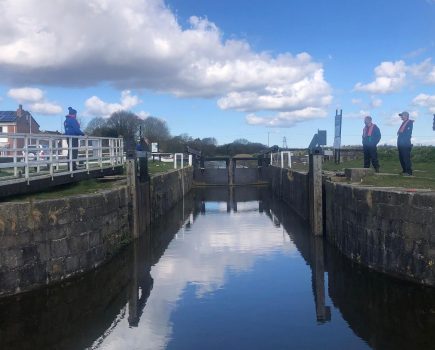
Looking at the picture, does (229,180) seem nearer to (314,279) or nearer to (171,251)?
(171,251)

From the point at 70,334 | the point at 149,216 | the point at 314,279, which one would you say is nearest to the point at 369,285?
the point at 314,279

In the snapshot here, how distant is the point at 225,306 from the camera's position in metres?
7.64

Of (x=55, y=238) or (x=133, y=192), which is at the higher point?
(x=133, y=192)

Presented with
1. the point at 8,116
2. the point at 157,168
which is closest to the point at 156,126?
the point at 8,116

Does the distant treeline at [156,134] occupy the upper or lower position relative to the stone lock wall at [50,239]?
upper

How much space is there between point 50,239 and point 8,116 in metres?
55.6

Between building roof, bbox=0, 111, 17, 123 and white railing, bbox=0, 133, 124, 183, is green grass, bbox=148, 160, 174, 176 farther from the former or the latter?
building roof, bbox=0, 111, 17, 123

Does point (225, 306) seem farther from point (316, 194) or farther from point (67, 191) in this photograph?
point (316, 194)

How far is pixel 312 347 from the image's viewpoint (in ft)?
19.9

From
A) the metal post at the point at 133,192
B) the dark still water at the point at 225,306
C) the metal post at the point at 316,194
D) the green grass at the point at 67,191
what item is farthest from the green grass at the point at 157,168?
the dark still water at the point at 225,306

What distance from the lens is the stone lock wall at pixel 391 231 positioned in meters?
7.83

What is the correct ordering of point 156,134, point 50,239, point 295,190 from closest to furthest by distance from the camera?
1. point 50,239
2. point 295,190
3. point 156,134

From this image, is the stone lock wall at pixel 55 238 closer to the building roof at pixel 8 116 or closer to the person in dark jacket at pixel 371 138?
the person in dark jacket at pixel 371 138

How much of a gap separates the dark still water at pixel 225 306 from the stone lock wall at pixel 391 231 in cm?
27
